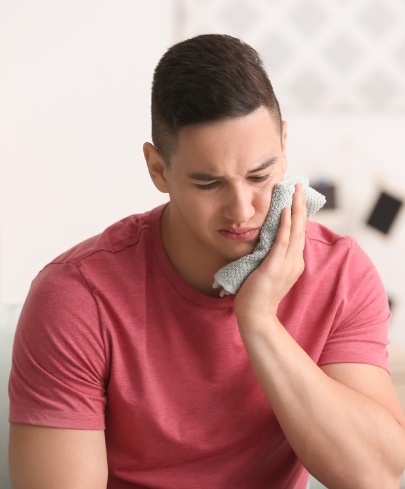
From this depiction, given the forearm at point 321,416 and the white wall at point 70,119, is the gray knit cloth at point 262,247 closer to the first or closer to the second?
the forearm at point 321,416

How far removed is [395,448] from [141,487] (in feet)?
1.38

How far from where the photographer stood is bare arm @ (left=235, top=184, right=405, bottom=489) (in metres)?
1.41

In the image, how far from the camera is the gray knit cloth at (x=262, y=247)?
1.41 metres

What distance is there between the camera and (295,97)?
Answer: 113 inches

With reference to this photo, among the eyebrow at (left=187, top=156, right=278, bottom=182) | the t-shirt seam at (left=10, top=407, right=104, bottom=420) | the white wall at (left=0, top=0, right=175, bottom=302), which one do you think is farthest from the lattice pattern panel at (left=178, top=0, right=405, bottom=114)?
the t-shirt seam at (left=10, top=407, right=104, bottom=420)

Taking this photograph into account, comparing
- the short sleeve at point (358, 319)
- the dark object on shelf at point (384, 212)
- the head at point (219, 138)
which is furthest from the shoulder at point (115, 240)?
the dark object on shelf at point (384, 212)

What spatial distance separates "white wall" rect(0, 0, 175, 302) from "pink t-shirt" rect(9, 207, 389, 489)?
1369mm

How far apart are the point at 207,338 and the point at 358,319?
254 millimetres

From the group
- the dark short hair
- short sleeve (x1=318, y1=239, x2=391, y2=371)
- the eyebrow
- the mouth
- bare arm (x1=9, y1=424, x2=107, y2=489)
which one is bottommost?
bare arm (x1=9, y1=424, x2=107, y2=489)

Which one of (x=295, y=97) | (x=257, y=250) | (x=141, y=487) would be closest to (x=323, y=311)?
(x=257, y=250)

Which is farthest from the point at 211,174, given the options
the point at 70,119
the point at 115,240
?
the point at 70,119

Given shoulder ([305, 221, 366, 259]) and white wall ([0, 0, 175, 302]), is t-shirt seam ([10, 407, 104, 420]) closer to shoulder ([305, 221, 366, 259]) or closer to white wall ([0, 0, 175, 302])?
shoulder ([305, 221, 366, 259])

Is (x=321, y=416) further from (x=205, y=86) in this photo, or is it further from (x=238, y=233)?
(x=205, y=86)

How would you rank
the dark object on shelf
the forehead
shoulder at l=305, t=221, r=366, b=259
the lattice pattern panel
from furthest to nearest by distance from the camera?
the dark object on shelf → the lattice pattern panel → shoulder at l=305, t=221, r=366, b=259 → the forehead
